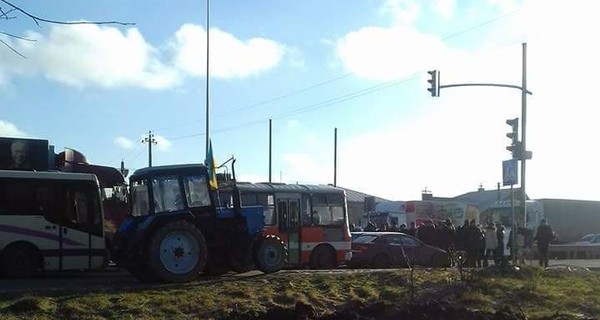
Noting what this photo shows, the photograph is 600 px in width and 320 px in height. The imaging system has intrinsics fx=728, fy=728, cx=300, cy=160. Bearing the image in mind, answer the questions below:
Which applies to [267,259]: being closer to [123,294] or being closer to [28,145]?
[123,294]

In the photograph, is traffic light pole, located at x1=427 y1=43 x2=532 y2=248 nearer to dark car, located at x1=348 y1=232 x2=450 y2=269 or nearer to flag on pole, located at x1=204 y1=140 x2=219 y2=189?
dark car, located at x1=348 y1=232 x2=450 y2=269

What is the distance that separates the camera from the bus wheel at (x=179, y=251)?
16.3 meters

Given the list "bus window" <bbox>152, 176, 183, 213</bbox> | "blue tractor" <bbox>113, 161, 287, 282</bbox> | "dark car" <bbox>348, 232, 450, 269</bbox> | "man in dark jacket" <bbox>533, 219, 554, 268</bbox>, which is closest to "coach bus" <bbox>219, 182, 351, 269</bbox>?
"dark car" <bbox>348, 232, 450, 269</bbox>

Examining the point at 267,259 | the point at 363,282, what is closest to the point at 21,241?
the point at 267,259

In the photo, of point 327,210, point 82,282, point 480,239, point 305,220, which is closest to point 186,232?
point 82,282

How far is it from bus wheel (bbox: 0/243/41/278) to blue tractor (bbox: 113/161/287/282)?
2029mm

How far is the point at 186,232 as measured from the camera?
16531 mm

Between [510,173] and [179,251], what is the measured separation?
10.7 m

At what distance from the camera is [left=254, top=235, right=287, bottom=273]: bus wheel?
17.9 metres

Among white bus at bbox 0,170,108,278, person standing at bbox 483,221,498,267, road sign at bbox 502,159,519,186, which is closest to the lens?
white bus at bbox 0,170,108,278

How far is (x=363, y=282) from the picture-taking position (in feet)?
52.4

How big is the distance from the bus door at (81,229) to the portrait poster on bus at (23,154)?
465cm

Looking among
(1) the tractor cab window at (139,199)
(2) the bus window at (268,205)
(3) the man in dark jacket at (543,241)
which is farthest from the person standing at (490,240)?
(1) the tractor cab window at (139,199)

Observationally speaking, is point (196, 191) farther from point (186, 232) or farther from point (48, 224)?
point (48, 224)
